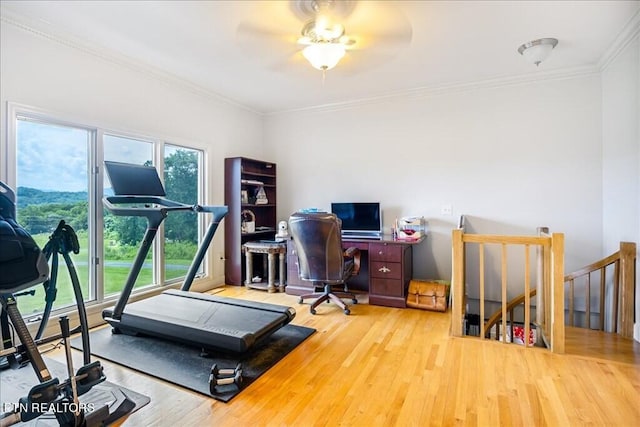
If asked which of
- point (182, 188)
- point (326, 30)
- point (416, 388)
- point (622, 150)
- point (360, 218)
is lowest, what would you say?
point (416, 388)

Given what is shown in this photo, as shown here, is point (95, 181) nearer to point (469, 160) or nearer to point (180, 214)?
point (180, 214)

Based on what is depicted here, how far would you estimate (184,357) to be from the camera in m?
2.50

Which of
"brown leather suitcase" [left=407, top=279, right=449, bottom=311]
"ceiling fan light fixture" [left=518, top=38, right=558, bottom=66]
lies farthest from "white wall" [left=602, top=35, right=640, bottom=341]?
"brown leather suitcase" [left=407, top=279, right=449, bottom=311]

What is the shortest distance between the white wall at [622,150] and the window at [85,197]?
464 centimetres

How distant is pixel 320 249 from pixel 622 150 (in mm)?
3044

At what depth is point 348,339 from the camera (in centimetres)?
289

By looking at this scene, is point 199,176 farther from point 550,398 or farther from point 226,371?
point 550,398

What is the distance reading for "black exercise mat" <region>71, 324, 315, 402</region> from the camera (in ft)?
7.20

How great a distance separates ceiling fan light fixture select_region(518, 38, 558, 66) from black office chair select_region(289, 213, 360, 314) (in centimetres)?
237

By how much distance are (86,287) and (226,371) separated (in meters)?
1.96

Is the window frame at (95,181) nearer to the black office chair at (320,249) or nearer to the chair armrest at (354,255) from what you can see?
the black office chair at (320,249)

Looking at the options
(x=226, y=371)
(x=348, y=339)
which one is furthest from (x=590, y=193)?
(x=226, y=371)

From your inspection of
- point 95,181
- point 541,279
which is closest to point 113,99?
point 95,181

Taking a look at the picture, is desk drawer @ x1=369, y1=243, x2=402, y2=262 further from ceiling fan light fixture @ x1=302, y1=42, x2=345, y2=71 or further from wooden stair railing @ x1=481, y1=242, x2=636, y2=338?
ceiling fan light fixture @ x1=302, y1=42, x2=345, y2=71
